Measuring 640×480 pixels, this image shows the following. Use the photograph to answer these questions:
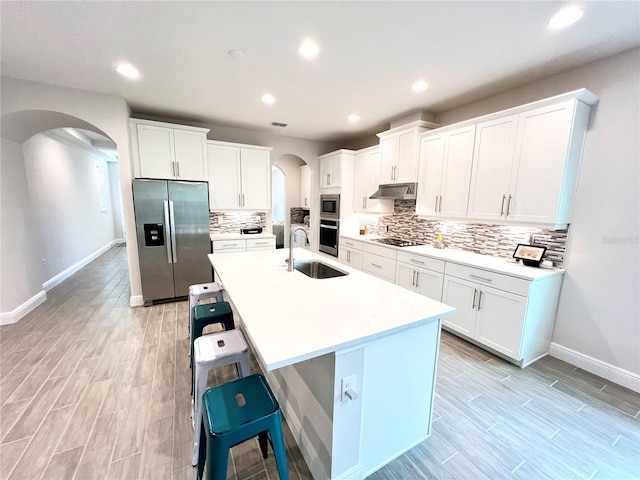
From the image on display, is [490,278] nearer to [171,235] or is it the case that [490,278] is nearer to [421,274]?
[421,274]

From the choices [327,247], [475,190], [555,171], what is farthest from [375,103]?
[327,247]

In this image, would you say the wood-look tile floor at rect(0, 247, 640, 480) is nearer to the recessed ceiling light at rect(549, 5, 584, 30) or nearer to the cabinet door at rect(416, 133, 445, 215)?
the cabinet door at rect(416, 133, 445, 215)

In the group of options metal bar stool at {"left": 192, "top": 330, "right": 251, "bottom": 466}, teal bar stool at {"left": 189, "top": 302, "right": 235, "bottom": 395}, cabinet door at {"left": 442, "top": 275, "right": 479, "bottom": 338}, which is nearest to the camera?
metal bar stool at {"left": 192, "top": 330, "right": 251, "bottom": 466}

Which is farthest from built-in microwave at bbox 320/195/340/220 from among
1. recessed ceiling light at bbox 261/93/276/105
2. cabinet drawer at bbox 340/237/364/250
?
recessed ceiling light at bbox 261/93/276/105

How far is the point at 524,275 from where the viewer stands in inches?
88.0

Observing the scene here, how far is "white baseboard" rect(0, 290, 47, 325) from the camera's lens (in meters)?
3.04

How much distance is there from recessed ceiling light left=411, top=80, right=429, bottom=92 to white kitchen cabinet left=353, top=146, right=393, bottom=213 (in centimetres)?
137

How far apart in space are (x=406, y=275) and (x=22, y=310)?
4.92 m

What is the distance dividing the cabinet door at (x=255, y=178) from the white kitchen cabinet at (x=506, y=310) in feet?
10.6

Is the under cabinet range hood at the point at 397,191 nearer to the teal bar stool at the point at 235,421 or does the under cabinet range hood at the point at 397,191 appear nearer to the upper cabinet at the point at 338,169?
the upper cabinet at the point at 338,169

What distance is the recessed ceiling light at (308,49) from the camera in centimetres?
204

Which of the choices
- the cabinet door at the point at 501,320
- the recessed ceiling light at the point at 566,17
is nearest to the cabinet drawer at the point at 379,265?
the cabinet door at the point at 501,320

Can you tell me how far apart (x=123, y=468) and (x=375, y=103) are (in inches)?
157

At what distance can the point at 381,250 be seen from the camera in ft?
12.5
